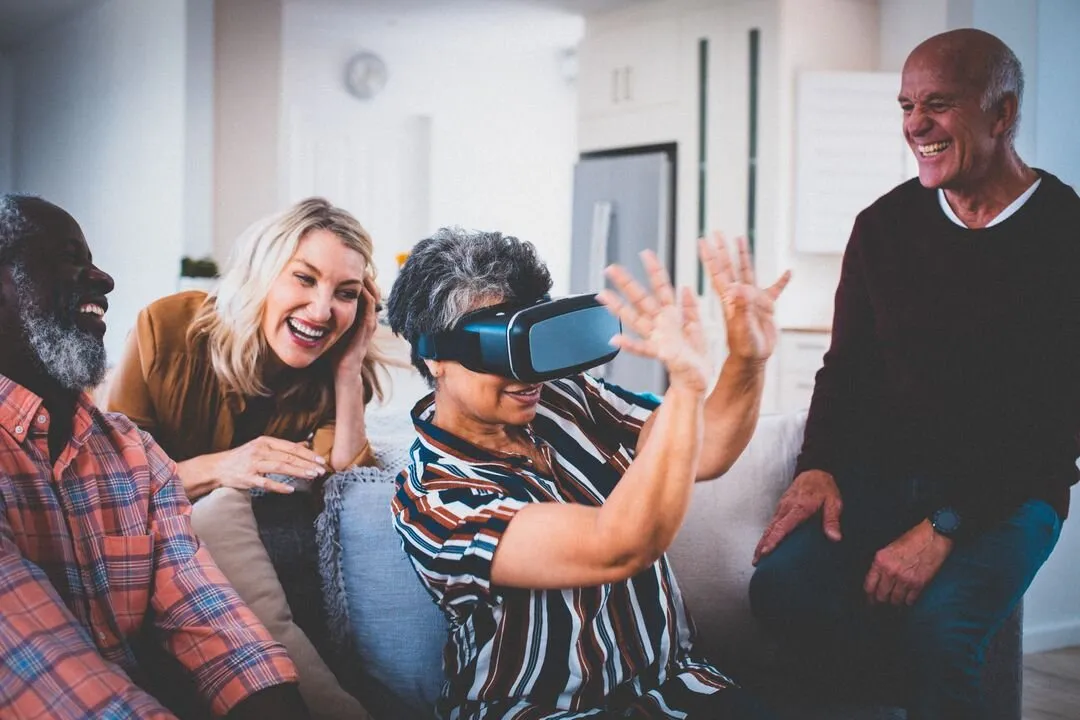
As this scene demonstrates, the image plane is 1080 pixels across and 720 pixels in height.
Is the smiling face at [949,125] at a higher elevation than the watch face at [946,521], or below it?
higher

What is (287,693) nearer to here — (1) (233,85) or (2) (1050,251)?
(2) (1050,251)

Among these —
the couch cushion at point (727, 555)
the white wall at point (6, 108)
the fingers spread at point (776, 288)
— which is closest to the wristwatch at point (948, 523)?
the couch cushion at point (727, 555)

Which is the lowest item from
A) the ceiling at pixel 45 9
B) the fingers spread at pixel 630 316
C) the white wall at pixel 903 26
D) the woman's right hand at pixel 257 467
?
the woman's right hand at pixel 257 467

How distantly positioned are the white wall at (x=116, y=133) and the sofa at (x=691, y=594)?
11.7 ft

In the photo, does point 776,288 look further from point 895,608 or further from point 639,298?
point 895,608

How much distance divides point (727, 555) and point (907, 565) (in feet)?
1.12

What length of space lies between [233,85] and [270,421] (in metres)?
3.69

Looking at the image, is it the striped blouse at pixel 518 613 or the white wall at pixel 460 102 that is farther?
the white wall at pixel 460 102

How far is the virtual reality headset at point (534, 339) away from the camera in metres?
1.19

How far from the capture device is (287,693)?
47.6 inches

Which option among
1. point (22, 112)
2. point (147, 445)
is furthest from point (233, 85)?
point (147, 445)

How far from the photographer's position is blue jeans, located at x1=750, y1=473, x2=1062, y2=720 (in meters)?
1.45

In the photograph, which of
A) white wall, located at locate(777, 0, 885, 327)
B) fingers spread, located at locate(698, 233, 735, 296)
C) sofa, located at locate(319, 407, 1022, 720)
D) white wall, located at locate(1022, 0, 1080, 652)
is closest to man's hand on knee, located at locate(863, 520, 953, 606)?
sofa, located at locate(319, 407, 1022, 720)

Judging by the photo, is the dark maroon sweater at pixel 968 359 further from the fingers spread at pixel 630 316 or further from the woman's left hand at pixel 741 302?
the fingers spread at pixel 630 316
